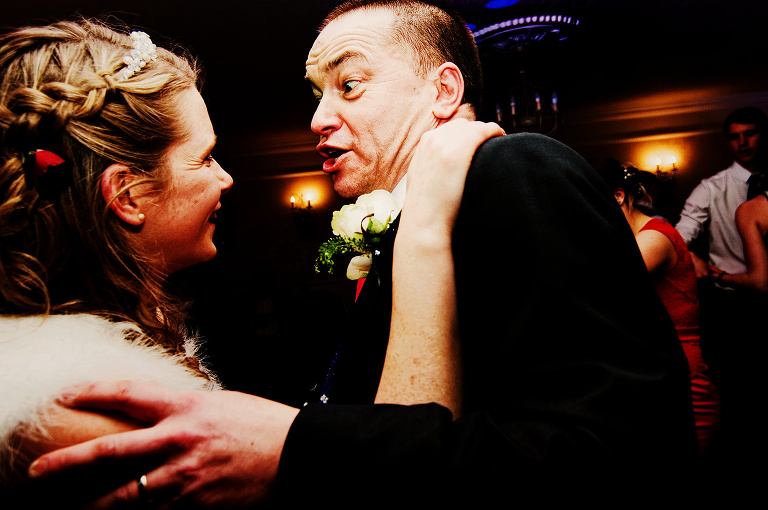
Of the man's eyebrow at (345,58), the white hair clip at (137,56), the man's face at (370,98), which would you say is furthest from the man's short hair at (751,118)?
the white hair clip at (137,56)

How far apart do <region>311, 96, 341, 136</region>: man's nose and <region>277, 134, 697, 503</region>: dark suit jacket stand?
2.17ft

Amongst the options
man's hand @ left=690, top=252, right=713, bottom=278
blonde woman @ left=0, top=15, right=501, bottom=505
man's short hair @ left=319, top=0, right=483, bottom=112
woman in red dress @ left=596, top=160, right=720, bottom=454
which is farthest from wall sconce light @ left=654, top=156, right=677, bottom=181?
blonde woman @ left=0, top=15, right=501, bottom=505

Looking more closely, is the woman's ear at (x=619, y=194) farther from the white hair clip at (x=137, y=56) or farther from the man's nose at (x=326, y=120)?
the white hair clip at (x=137, y=56)

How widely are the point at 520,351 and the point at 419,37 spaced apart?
1096 mm

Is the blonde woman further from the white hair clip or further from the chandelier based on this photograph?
the chandelier

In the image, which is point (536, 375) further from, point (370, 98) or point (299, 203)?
point (299, 203)

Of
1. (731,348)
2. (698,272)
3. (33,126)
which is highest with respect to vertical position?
(33,126)

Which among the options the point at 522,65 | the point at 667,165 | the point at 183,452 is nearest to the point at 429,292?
the point at 183,452

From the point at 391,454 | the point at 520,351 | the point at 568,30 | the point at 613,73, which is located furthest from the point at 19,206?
the point at 613,73

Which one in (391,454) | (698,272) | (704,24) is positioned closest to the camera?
(391,454)

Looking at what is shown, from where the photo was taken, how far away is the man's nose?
4.86 feet

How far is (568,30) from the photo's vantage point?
5.07 m

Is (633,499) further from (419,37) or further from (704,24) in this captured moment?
(704,24)

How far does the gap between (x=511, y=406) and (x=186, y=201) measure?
3.45ft
